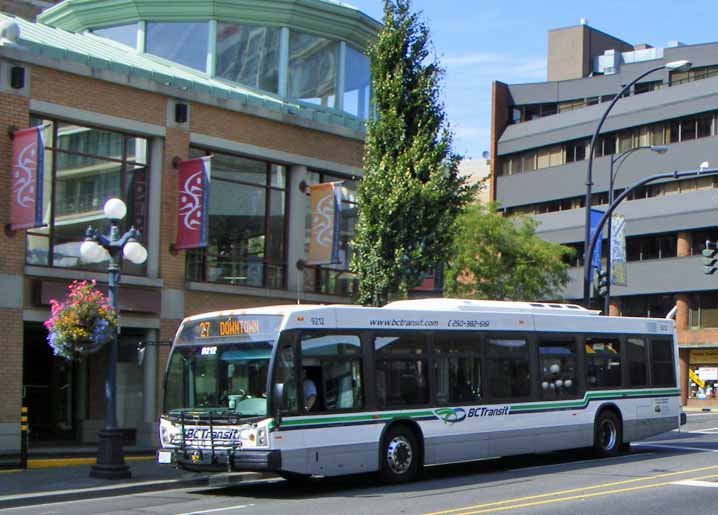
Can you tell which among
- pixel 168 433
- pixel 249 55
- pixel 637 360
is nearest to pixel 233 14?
pixel 249 55

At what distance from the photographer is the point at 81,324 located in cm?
1791

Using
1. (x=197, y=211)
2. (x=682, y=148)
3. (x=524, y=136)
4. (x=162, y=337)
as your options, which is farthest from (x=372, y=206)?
(x=524, y=136)

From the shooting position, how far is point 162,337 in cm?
2330

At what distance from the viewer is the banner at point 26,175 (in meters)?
20.1

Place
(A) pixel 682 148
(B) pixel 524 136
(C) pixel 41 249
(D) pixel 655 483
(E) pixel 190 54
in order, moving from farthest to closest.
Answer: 1. (B) pixel 524 136
2. (A) pixel 682 148
3. (E) pixel 190 54
4. (C) pixel 41 249
5. (D) pixel 655 483

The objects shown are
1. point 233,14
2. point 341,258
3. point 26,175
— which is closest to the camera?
point 26,175

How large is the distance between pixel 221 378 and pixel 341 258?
36.0 feet

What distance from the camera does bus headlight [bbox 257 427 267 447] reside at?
15.3 m

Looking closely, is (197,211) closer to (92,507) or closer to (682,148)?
(92,507)

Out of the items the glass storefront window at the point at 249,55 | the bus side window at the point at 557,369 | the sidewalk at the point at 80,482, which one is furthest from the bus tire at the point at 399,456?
the glass storefront window at the point at 249,55

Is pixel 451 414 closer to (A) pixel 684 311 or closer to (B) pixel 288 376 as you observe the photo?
(B) pixel 288 376

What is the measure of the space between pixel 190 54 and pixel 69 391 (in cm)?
859

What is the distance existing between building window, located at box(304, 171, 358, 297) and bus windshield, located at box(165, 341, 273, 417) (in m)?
9.52

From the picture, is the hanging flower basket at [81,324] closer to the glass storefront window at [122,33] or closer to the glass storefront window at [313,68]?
the glass storefront window at [122,33]
